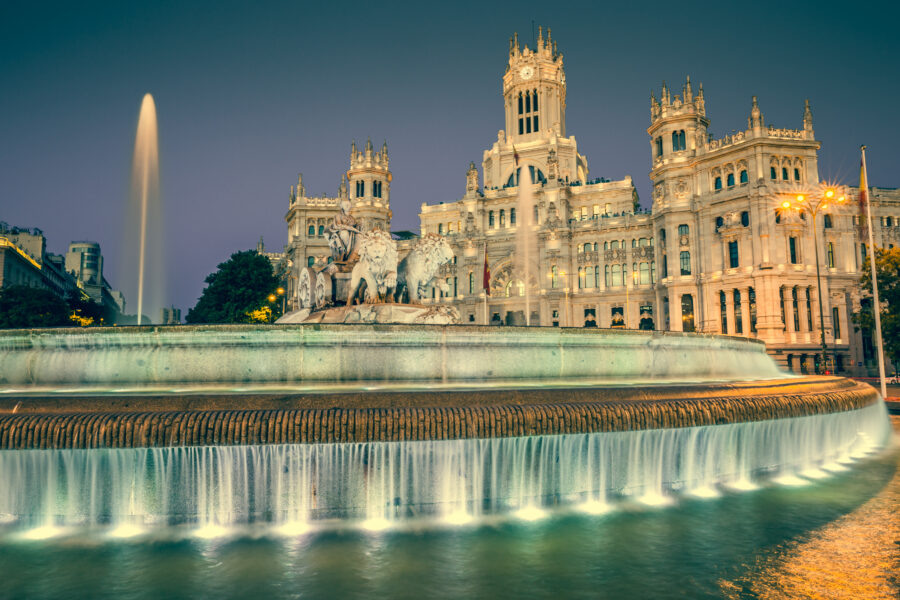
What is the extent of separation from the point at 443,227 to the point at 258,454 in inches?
3089

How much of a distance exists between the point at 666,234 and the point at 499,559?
6111 centimetres

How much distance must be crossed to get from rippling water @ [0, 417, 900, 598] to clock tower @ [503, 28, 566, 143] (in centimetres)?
8569

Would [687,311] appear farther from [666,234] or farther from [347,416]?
[347,416]

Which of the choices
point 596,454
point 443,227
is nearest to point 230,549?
point 596,454

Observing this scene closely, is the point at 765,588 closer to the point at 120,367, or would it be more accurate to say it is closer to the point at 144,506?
the point at 144,506

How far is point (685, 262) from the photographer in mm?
60906

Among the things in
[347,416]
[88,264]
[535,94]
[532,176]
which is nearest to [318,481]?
[347,416]

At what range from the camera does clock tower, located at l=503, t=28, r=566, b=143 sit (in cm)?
8931

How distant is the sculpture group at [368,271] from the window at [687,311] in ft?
164

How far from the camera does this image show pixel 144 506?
285 inches

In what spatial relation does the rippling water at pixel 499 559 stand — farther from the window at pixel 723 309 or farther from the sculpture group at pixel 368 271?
the window at pixel 723 309

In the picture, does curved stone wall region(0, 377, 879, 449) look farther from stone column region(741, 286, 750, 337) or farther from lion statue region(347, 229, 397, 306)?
stone column region(741, 286, 750, 337)

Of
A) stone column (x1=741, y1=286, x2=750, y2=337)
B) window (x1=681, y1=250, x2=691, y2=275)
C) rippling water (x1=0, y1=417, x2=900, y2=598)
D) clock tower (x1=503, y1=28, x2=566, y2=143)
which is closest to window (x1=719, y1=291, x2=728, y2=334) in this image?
stone column (x1=741, y1=286, x2=750, y2=337)

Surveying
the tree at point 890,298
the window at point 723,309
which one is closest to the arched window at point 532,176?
the window at point 723,309
